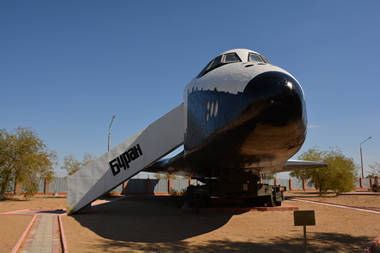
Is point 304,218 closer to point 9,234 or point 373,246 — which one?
point 373,246

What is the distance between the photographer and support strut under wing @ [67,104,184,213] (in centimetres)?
1037

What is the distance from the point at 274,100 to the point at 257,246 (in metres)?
3.34

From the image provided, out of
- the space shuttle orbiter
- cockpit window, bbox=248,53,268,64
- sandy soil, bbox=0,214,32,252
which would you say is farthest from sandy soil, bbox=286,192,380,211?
sandy soil, bbox=0,214,32,252

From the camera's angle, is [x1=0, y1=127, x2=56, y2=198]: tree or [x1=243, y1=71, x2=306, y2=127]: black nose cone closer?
[x1=243, y1=71, x2=306, y2=127]: black nose cone

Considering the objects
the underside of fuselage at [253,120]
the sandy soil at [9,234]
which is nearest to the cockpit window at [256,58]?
the underside of fuselage at [253,120]

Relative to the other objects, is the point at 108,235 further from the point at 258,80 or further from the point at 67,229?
the point at 258,80

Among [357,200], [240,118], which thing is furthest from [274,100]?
[357,200]

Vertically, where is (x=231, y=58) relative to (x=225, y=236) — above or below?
above

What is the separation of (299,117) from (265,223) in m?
5.55

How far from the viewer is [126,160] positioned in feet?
36.7

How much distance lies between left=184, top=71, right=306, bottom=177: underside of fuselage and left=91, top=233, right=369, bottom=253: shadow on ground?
6.29ft

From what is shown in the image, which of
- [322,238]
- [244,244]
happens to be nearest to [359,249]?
[322,238]

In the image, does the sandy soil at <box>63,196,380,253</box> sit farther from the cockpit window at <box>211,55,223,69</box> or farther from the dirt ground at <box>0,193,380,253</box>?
the cockpit window at <box>211,55,223,69</box>

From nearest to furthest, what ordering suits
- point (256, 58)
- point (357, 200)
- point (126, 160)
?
point (256, 58), point (126, 160), point (357, 200)
